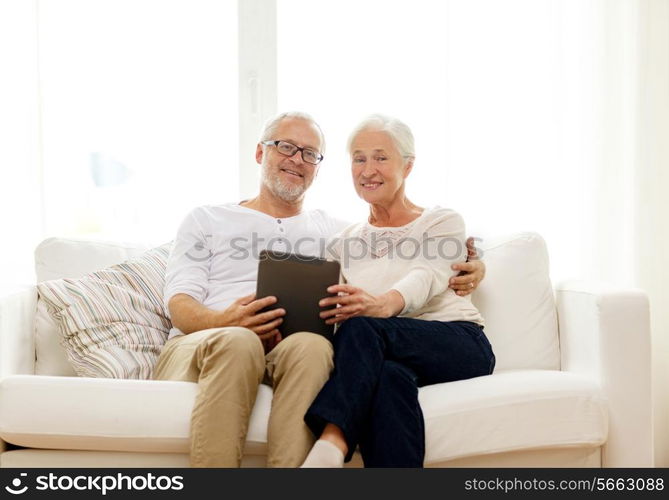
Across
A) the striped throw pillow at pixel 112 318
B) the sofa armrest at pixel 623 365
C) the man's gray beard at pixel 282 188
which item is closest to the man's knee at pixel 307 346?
the striped throw pillow at pixel 112 318

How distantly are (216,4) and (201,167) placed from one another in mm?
697

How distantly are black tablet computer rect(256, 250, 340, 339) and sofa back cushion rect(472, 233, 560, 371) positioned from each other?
63 cm

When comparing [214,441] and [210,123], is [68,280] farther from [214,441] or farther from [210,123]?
[210,123]

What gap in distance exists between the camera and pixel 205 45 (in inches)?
120

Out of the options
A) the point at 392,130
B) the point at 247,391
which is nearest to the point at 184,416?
the point at 247,391

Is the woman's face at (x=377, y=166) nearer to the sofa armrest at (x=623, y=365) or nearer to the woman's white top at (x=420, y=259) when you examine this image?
the woman's white top at (x=420, y=259)

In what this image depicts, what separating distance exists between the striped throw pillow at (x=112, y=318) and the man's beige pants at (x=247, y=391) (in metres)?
0.30

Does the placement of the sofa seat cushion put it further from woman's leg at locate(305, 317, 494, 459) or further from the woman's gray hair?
the woman's gray hair

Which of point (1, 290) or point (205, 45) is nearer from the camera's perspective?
point (1, 290)

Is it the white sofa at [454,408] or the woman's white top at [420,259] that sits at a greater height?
the woman's white top at [420,259]

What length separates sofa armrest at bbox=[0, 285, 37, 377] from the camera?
6.42ft

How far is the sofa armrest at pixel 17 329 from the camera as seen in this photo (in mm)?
1957

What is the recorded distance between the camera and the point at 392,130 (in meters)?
2.20

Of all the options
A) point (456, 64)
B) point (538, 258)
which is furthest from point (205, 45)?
point (538, 258)
